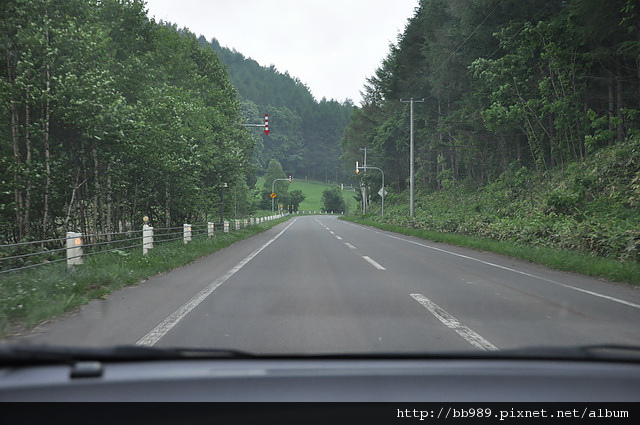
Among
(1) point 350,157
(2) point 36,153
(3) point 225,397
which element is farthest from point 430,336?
(1) point 350,157

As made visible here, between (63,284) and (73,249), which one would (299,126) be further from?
(63,284)

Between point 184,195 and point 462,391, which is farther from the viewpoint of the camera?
point 184,195

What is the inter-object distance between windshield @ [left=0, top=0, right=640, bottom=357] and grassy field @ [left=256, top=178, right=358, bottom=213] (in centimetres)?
8605

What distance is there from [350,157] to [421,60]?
28.5m

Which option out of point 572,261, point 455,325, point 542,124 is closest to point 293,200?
point 542,124

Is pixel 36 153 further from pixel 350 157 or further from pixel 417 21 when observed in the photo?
pixel 350 157

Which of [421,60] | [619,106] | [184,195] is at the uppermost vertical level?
[421,60]

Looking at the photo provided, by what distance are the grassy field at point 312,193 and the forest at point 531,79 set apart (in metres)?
79.4

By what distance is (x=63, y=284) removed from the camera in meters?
6.96

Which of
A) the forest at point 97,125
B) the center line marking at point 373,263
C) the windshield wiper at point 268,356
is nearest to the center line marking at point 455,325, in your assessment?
the windshield wiper at point 268,356

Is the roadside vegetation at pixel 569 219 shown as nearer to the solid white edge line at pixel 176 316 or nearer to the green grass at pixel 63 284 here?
the solid white edge line at pixel 176 316

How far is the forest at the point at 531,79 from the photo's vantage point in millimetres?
18000

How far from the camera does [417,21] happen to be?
137ft

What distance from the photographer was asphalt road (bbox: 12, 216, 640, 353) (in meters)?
4.41
